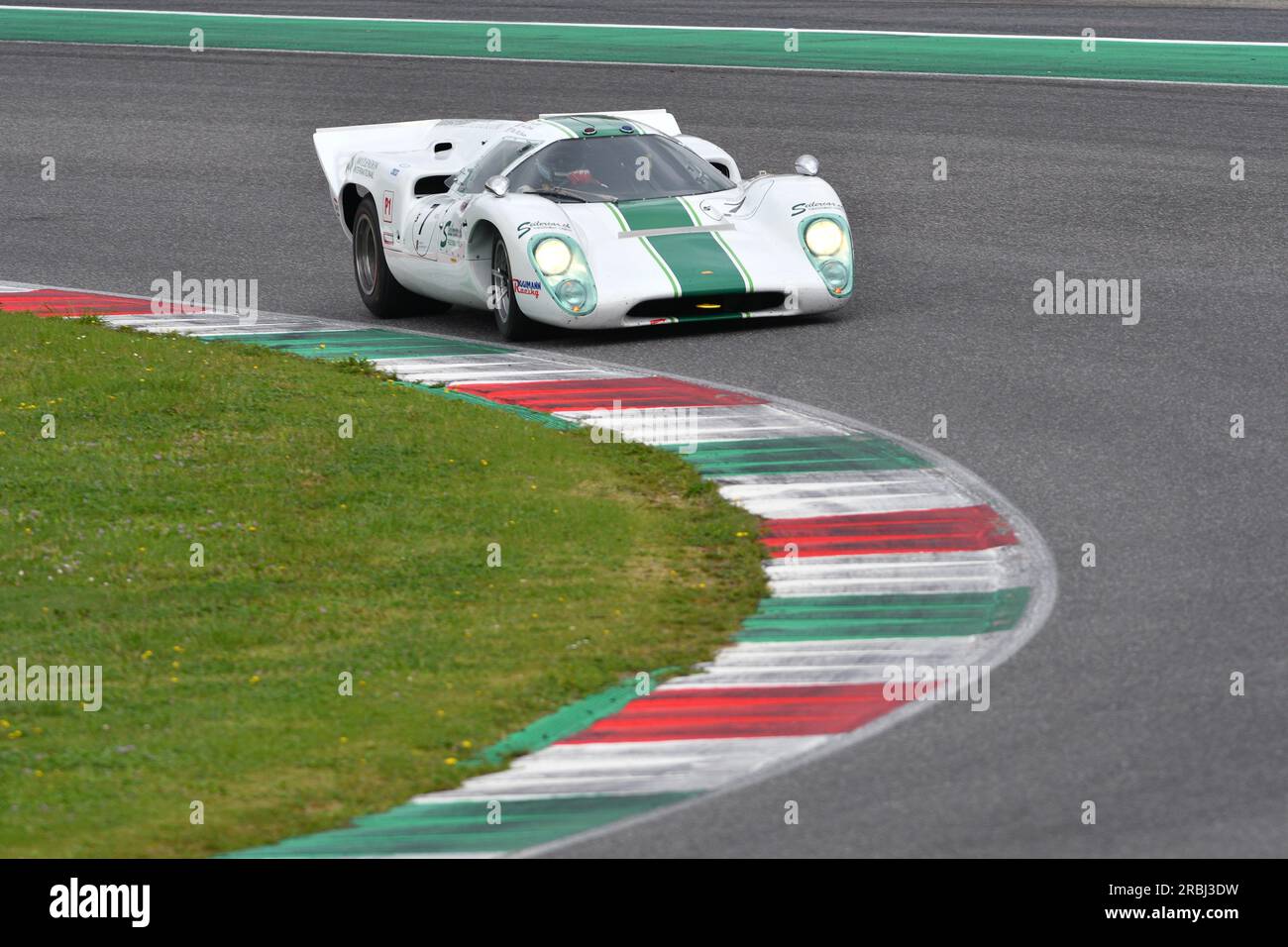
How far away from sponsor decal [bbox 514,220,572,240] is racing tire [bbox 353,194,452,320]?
5.96 ft

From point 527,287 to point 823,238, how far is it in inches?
71.4

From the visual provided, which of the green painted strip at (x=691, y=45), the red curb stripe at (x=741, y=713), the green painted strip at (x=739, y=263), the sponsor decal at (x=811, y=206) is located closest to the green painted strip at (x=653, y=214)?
the green painted strip at (x=739, y=263)

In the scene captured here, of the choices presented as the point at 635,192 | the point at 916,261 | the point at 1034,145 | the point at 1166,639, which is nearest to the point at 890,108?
the point at 1034,145

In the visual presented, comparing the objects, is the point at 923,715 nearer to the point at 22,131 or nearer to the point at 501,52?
the point at 22,131

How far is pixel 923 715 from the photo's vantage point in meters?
6.64

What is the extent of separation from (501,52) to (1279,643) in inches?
698

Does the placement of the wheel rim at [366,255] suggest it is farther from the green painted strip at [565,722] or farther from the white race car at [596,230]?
the green painted strip at [565,722]

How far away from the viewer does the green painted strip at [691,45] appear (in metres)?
20.7

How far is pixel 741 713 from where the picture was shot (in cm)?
683

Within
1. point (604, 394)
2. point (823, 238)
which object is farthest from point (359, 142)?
point (604, 394)

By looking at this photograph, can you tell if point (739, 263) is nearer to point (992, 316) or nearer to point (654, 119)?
point (992, 316)

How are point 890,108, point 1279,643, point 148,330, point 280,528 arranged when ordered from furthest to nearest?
point 890,108
point 148,330
point 280,528
point 1279,643

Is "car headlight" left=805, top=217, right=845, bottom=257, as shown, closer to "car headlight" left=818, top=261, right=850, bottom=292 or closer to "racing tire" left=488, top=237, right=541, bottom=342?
"car headlight" left=818, top=261, right=850, bottom=292

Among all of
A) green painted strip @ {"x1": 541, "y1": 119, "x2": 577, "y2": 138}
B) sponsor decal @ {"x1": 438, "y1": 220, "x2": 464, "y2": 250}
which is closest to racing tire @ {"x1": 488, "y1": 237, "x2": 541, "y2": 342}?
sponsor decal @ {"x1": 438, "y1": 220, "x2": 464, "y2": 250}
